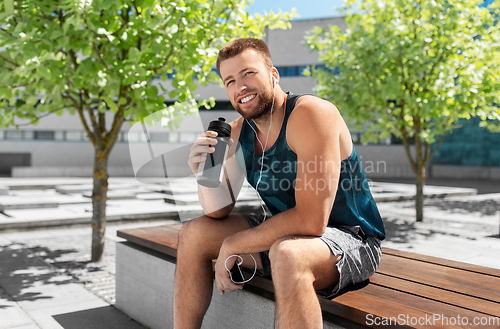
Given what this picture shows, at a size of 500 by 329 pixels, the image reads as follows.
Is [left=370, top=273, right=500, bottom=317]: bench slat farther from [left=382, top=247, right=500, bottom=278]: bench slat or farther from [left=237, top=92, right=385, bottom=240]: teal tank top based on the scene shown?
[left=382, top=247, right=500, bottom=278]: bench slat

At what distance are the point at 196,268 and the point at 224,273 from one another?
20 cm

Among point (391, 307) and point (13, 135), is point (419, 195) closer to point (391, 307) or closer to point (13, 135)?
point (391, 307)

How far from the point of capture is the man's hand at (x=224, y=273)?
2.21m

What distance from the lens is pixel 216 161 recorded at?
6.66 ft

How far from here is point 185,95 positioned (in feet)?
15.0

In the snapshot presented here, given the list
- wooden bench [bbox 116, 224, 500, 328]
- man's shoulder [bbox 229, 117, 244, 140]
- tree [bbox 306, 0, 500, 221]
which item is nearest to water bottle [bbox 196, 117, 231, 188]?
man's shoulder [bbox 229, 117, 244, 140]

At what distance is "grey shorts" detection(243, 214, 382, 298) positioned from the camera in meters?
1.99

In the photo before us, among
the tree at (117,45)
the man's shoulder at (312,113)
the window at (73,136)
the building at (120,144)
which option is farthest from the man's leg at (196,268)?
the window at (73,136)

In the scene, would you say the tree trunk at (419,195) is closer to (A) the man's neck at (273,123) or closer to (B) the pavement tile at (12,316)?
(A) the man's neck at (273,123)

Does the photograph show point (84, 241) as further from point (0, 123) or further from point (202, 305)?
point (202, 305)

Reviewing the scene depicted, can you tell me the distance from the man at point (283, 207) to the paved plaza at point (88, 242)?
0.34 metres

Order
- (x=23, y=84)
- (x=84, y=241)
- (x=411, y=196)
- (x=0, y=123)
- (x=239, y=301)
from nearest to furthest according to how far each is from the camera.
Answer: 1. (x=239, y=301)
2. (x=23, y=84)
3. (x=0, y=123)
4. (x=84, y=241)
5. (x=411, y=196)

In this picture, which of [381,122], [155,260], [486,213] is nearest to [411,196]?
[486,213]

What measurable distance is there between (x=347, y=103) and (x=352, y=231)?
6.76 metres
